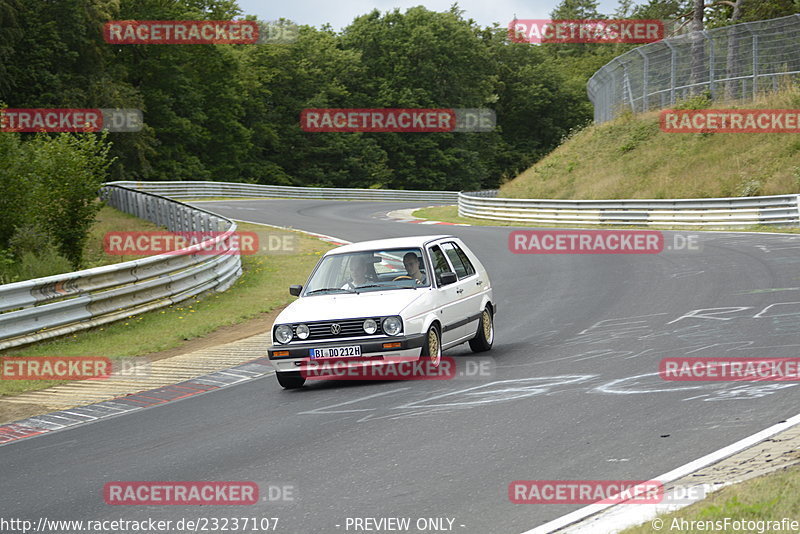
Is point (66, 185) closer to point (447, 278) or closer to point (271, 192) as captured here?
point (447, 278)

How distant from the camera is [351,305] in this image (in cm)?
1030

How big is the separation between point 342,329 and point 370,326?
0.99 ft

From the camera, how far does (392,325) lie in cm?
992

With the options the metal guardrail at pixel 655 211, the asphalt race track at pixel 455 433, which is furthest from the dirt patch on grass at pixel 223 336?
the metal guardrail at pixel 655 211

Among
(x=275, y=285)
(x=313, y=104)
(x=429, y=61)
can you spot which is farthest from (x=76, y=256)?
(x=429, y=61)

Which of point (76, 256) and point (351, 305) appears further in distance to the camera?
point (76, 256)

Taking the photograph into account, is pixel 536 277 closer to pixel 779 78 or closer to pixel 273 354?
pixel 273 354

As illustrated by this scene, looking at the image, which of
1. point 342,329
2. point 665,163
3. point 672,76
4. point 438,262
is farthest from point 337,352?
point 672,76

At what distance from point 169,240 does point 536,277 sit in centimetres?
1220

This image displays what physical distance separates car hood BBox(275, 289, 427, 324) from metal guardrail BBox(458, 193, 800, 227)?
20.1 metres

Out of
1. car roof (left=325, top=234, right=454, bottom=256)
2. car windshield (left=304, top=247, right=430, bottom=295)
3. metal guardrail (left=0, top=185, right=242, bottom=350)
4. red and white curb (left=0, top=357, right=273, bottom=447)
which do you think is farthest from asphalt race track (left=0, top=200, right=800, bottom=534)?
metal guardrail (left=0, top=185, right=242, bottom=350)

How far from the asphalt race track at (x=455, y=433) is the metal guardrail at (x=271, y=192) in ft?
150

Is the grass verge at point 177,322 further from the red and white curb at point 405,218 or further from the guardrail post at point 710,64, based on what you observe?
the guardrail post at point 710,64

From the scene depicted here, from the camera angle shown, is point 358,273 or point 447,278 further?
point 358,273
